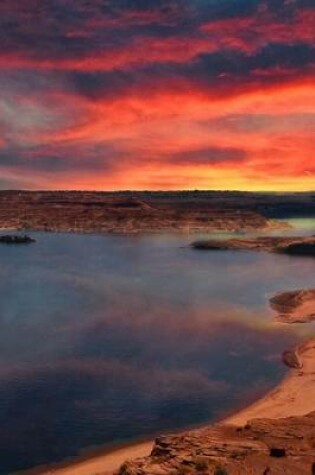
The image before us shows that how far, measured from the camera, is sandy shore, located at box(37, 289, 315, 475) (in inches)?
1115

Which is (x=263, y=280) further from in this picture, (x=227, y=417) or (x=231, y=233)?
(x=231, y=233)

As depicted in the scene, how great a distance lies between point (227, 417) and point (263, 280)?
50250 mm

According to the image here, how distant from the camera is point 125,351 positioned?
4684 cm

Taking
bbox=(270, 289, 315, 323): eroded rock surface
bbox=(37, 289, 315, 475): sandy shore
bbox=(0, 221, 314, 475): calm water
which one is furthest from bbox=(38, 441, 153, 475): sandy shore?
bbox=(270, 289, 315, 323): eroded rock surface

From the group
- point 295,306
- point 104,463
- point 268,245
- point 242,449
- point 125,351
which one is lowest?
point 104,463

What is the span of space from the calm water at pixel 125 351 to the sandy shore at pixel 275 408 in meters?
1.17

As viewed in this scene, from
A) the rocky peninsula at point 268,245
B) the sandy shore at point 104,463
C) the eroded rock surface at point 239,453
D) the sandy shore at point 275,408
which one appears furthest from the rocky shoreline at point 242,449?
the rocky peninsula at point 268,245

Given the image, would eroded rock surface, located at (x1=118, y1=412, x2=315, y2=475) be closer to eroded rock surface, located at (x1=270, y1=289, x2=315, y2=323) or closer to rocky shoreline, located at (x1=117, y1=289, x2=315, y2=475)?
rocky shoreline, located at (x1=117, y1=289, x2=315, y2=475)

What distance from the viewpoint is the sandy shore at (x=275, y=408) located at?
2831 cm

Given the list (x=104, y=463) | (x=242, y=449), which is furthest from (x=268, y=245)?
(x=242, y=449)

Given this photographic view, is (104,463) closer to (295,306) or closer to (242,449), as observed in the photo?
(242,449)

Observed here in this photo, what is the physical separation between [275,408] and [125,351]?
14.4 metres

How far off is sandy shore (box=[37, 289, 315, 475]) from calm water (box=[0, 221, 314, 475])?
117cm

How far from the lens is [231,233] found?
171 meters
